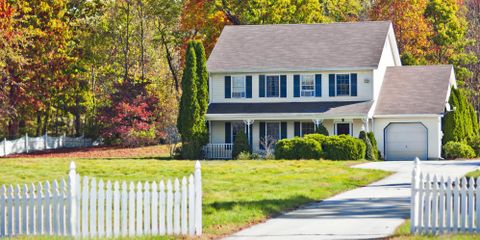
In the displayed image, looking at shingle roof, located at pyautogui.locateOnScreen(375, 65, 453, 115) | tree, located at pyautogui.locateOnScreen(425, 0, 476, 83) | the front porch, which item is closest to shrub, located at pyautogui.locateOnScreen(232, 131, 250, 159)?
the front porch

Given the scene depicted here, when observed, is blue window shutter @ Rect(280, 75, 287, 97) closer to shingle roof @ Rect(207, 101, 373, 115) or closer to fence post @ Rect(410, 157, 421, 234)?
shingle roof @ Rect(207, 101, 373, 115)

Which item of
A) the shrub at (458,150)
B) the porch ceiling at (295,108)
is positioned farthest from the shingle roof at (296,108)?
the shrub at (458,150)

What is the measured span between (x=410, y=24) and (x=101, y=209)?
175ft

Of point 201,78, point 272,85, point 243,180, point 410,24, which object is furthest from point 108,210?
point 410,24

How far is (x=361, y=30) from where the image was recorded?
56.2 m

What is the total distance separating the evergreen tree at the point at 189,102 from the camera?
2063 inches

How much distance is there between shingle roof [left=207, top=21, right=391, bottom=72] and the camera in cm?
5331

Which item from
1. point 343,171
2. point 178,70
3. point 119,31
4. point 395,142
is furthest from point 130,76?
point 343,171

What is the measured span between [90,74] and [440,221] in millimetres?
60945

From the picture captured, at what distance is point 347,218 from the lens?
20688 millimetres

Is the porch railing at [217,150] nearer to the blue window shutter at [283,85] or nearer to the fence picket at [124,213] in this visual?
the blue window shutter at [283,85]

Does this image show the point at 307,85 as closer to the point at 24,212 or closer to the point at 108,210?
the point at 24,212

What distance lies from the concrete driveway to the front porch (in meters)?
22.9

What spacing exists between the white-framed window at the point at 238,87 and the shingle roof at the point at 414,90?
7610mm
